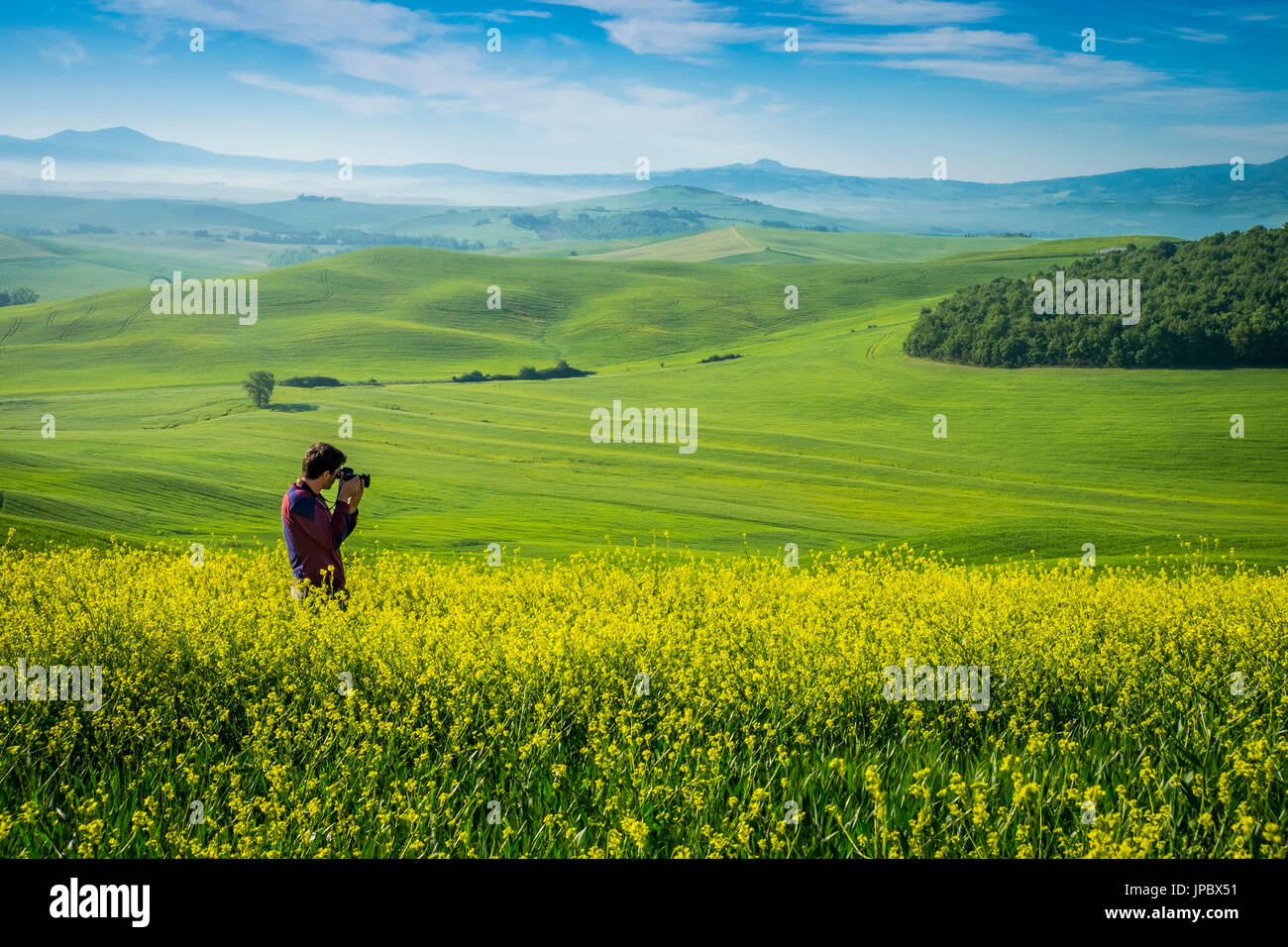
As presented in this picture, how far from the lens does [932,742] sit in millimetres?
4734

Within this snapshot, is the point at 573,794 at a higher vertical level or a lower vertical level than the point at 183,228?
lower

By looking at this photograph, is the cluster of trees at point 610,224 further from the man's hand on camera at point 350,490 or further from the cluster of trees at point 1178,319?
the man's hand on camera at point 350,490

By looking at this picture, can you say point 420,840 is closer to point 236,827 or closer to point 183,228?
point 236,827

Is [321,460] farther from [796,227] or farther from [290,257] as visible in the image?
[796,227]

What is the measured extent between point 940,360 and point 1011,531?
469 inches

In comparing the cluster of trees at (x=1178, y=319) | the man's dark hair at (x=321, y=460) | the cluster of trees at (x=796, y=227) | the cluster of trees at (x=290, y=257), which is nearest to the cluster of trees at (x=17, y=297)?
the cluster of trees at (x=290, y=257)

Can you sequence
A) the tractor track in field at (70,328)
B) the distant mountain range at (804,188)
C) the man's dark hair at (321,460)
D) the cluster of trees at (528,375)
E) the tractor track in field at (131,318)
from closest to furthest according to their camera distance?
the man's dark hair at (321,460) < the distant mountain range at (804,188) < the cluster of trees at (528,375) < the tractor track in field at (70,328) < the tractor track in field at (131,318)

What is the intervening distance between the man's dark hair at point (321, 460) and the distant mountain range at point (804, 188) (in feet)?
49.7

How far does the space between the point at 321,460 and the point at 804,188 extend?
592ft

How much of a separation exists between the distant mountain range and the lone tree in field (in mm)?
6984

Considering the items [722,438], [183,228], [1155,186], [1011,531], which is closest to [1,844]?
[1011,531]

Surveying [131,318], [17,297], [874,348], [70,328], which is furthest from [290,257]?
[874,348]

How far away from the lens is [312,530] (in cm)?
643

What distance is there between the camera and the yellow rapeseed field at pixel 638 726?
12.3 feet
